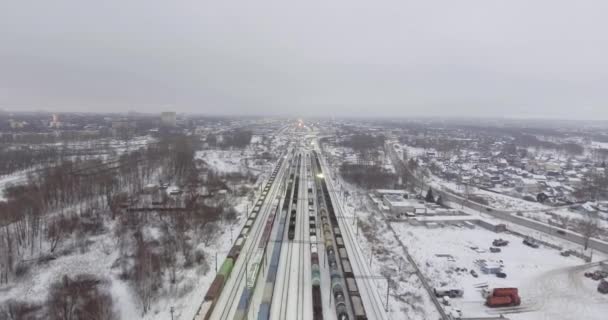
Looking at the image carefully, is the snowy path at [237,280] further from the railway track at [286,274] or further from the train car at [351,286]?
the train car at [351,286]

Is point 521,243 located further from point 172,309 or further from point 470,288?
point 172,309

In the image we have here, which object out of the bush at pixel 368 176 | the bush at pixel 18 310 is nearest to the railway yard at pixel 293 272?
the bush at pixel 18 310

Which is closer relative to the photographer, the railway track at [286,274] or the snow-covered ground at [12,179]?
the railway track at [286,274]

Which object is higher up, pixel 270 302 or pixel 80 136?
pixel 80 136

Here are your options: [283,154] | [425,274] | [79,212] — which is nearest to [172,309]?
[425,274]

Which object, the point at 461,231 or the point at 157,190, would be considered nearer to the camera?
the point at 461,231

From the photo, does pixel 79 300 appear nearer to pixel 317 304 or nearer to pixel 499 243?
pixel 317 304
